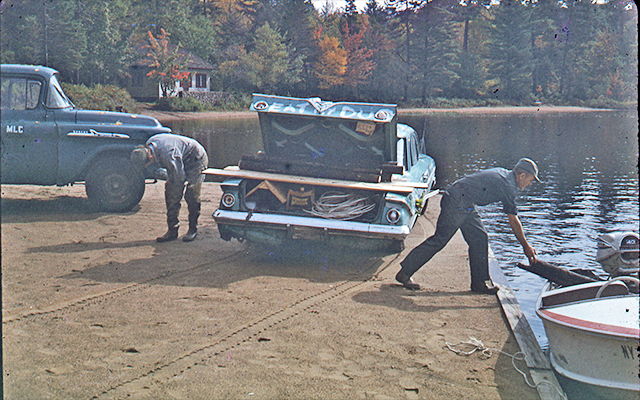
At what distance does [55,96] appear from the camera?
31.6 ft

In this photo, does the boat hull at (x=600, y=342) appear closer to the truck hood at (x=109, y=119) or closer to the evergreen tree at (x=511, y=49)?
the truck hood at (x=109, y=119)

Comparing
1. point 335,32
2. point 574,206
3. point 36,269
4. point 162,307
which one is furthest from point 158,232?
point 335,32

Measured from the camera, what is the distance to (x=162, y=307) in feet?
18.3

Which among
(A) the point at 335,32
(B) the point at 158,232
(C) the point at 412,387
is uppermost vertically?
(A) the point at 335,32

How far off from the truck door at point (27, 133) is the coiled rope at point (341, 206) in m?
5.04

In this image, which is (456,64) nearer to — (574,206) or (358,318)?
(574,206)

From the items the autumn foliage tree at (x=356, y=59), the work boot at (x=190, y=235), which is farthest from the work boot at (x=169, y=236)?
the autumn foliage tree at (x=356, y=59)

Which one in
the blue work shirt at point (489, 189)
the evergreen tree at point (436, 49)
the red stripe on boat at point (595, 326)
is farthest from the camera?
the evergreen tree at point (436, 49)

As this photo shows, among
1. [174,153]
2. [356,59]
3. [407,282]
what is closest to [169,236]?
[174,153]

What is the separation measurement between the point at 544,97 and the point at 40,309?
6795 centimetres

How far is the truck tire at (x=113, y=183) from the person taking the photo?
32.1 feet

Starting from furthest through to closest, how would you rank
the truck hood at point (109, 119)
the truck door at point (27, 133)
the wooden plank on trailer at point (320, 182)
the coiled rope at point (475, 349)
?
1. the truck hood at point (109, 119)
2. the truck door at point (27, 133)
3. the wooden plank on trailer at point (320, 182)
4. the coiled rope at point (475, 349)

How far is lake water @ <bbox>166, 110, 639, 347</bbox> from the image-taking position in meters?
10.1

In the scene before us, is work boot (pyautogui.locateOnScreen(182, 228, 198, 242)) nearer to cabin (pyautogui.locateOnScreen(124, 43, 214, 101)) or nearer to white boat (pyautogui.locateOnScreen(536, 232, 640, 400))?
white boat (pyautogui.locateOnScreen(536, 232, 640, 400))
